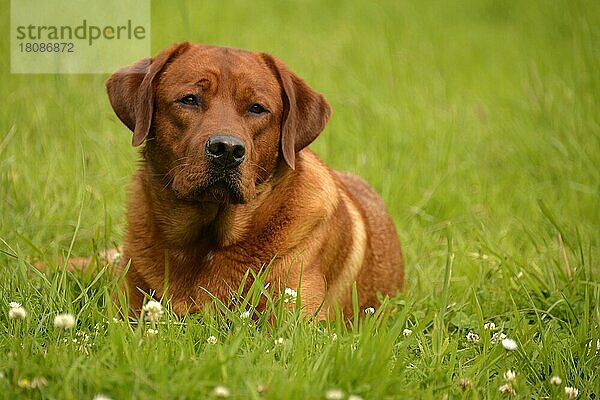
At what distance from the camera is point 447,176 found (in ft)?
22.8

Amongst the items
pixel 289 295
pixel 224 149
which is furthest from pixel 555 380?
pixel 224 149

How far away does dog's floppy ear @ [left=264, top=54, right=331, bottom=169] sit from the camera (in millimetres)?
4492

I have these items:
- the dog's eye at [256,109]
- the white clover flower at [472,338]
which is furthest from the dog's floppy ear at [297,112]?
the white clover flower at [472,338]

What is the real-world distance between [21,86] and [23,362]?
202 inches

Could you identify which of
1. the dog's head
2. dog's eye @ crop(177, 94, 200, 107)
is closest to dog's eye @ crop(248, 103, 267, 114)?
the dog's head

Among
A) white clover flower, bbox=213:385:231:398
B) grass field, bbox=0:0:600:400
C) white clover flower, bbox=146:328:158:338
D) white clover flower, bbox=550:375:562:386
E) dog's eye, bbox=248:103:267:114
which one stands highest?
dog's eye, bbox=248:103:267:114

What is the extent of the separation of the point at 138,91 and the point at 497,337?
210cm

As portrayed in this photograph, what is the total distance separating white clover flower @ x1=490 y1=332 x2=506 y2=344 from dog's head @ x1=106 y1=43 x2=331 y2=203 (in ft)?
4.21

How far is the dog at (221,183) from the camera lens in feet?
13.8

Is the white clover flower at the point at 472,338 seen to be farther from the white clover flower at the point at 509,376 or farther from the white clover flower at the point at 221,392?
the white clover flower at the point at 221,392

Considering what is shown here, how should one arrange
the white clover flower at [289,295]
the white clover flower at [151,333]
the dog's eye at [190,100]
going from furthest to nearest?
the dog's eye at [190,100] < the white clover flower at [289,295] < the white clover flower at [151,333]

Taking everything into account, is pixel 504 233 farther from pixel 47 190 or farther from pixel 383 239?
pixel 47 190

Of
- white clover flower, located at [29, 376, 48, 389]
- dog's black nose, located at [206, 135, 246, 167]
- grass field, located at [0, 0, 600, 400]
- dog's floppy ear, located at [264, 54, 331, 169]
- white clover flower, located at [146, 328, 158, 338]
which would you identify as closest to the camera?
white clover flower, located at [29, 376, 48, 389]

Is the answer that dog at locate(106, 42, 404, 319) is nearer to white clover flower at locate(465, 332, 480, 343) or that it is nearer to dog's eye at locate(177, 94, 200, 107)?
dog's eye at locate(177, 94, 200, 107)
